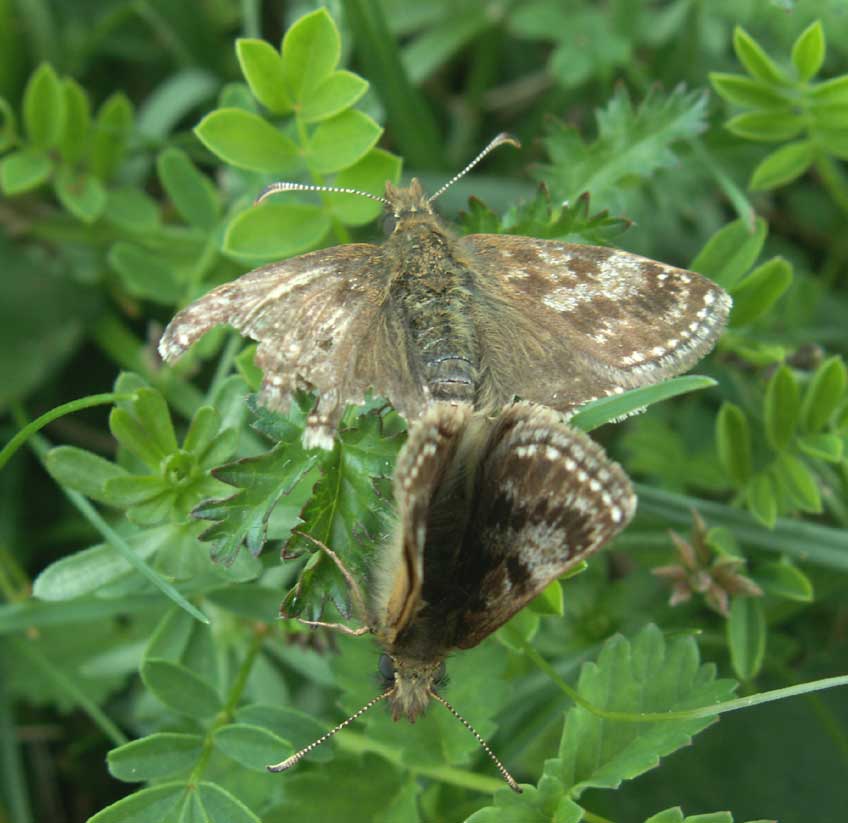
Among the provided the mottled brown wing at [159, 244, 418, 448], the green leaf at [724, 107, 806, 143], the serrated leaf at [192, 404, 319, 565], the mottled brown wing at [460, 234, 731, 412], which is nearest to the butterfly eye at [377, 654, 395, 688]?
the serrated leaf at [192, 404, 319, 565]

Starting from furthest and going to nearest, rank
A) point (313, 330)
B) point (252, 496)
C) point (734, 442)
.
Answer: point (734, 442), point (313, 330), point (252, 496)

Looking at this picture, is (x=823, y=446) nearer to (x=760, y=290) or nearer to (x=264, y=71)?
(x=760, y=290)

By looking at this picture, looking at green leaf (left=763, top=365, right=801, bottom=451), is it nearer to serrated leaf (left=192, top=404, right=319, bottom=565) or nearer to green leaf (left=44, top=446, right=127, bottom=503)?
serrated leaf (left=192, top=404, right=319, bottom=565)

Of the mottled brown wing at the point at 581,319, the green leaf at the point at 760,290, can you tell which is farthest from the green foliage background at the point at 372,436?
the mottled brown wing at the point at 581,319

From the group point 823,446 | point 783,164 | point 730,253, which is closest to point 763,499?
point 823,446

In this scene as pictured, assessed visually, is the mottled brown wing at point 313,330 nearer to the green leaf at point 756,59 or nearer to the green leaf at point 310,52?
the green leaf at point 310,52

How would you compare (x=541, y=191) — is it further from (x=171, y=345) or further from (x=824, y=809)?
(x=824, y=809)

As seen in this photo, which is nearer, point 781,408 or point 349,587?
point 349,587

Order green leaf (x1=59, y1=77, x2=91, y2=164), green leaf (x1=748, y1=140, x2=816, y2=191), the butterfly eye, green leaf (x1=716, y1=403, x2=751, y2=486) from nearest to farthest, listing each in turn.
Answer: the butterfly eye, green leaf (x1=716, y1=403, x2=751, y2=486), green leaf (x1=748, y1=140, x2=816, y2=191), green leaf (x1=59, y1=77, x2=91, y2=164)
